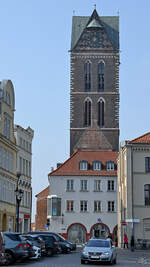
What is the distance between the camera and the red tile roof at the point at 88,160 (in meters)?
79.6

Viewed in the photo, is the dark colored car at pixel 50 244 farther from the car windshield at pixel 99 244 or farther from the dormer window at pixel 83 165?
the dormer window at pixel 83 165

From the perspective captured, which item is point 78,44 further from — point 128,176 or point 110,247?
point 110,247

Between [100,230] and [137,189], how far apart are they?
1895 cm

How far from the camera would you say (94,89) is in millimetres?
104812

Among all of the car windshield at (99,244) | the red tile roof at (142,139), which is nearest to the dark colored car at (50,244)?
the car windshield at (99,244)

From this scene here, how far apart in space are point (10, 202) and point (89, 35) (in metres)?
56.3

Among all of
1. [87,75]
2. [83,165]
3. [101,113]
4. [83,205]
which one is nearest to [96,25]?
[87,75]

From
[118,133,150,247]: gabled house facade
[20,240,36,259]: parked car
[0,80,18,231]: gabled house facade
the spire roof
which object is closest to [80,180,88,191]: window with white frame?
[0,80,18,231]: gabled house facade

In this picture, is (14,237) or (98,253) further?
(98,253)

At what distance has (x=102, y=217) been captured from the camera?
255ft

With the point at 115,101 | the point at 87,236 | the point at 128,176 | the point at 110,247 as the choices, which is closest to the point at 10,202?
the point at 128,176

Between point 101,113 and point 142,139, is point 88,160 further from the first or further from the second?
point 101,113

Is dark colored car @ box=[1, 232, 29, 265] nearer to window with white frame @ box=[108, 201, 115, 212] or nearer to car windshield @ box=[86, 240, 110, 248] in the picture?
car windshield @ box=[86, 240, 110, 248]

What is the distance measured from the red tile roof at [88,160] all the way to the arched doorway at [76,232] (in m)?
7.33
